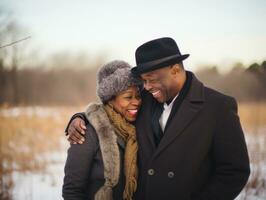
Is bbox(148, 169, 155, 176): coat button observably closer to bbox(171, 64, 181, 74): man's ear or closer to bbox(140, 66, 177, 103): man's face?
bbox(140, 66, 177, 103): man's face

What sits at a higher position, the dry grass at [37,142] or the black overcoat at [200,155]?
the black overcoat at [200,155]

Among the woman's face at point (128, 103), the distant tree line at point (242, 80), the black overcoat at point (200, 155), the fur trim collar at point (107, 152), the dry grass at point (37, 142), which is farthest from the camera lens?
Result: the dry grass at point (37, 142)

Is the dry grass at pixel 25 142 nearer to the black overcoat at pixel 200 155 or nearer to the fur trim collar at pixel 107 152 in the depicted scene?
the fur trim collar at pixel 107 152

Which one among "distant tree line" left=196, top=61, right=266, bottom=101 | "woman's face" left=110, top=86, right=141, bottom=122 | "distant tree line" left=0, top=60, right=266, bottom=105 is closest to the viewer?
"woman's face" left=110, top=86, right=141, bottom=122

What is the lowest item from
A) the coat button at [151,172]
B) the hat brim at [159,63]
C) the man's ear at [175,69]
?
the coat button at [151,172]

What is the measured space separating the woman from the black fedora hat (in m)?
0.15

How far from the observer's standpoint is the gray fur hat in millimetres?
2466

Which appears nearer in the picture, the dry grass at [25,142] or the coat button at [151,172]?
the coat button at [151,172]

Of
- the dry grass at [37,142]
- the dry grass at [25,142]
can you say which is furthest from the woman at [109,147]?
the dry grass at [25,142]

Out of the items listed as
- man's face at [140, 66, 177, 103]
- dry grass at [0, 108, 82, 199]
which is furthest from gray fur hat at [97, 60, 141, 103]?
dry grass at [0, 108, 82, 199]

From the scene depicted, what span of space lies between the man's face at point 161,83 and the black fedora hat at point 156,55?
43mm

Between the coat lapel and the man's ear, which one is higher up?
the man's ear

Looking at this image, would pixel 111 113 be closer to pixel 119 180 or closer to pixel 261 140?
pixel 119 180

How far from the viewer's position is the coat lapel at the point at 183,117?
7.66 feet
